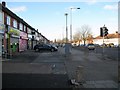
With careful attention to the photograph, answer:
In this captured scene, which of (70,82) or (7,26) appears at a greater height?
(7,26)

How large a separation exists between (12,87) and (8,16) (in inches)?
1007

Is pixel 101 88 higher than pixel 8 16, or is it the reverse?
pixel 8 16

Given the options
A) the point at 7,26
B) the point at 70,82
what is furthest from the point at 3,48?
the point at 70,82

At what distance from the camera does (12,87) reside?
10.1m

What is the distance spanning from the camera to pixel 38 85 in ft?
34.9

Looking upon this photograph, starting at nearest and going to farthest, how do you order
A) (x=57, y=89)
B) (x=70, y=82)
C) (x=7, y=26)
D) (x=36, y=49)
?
(x=57, y=89), (x=70, y=82), (x=7, y=26), (x=36, y=49)

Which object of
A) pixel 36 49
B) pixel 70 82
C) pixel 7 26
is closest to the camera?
pixel 70 82

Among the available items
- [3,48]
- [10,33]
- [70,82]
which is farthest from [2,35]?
[70,82]

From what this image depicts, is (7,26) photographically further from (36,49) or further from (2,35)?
(36,49)

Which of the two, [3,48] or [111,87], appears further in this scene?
[3,48]

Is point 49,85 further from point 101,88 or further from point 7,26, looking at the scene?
point 7,26

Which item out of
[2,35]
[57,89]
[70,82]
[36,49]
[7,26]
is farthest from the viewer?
[36,49]

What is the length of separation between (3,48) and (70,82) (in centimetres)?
2041

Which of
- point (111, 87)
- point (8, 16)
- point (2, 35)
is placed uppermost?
point (8, 16)
